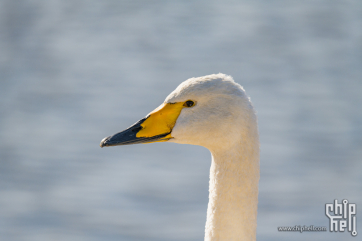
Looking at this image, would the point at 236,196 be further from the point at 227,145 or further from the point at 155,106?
the point at 155,106

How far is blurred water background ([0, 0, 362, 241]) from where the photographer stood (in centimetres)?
870

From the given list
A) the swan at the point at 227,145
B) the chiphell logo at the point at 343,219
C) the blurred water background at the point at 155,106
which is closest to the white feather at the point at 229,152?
the swan at the point at 227,145

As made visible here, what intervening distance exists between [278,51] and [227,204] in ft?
33.6

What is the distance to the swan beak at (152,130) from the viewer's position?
441cm

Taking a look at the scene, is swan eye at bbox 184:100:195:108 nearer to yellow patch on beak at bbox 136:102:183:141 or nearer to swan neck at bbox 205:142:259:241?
yellow patch on beak at bbox 136:102:183:141

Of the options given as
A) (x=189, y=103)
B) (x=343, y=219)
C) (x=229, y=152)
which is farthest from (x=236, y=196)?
(x=343, y=219)

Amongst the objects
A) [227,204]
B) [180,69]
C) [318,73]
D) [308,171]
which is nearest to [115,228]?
[308,171]

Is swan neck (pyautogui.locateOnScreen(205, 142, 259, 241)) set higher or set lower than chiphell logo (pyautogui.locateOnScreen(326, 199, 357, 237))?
lower

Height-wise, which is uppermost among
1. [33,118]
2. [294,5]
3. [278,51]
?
[294,5]

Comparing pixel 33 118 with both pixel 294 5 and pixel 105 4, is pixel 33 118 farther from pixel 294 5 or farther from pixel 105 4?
pixel 294 5

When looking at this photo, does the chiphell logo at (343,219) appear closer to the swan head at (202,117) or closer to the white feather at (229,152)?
the white feather at (229,152)

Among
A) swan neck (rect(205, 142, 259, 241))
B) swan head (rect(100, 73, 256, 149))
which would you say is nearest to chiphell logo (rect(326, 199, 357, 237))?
swan neck (rect(205, 142, 259, 241))

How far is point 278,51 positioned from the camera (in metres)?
13.9

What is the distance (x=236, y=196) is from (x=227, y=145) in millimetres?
394
